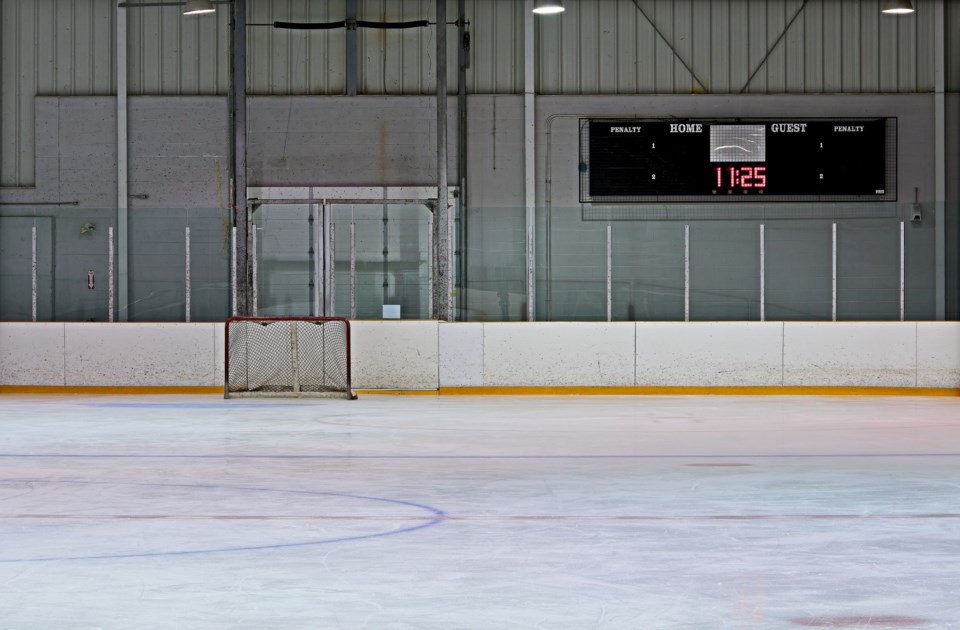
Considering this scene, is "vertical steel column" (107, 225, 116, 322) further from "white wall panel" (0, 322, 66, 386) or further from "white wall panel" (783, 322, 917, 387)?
"white wall panel" (783, 322, 917, 387)

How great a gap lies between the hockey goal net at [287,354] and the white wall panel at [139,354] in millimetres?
483

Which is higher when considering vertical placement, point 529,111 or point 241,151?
point 529,111

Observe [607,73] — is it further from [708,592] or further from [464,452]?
[708,592]

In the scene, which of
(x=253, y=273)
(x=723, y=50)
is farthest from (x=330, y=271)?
(x=723, y=50)

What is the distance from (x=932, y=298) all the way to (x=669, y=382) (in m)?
4.84

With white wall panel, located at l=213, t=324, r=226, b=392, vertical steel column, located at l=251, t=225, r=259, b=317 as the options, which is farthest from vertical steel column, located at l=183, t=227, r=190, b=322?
white wall panel, located at l=213, t=324, r=226, b=392

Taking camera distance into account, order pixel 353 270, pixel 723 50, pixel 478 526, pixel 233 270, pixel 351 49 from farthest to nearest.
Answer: pixel 723 50, pixel 351 49, pixel 233 270, pixel 353 270, pixel 478 526

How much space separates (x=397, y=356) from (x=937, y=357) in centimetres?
656

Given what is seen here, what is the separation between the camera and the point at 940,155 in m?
18.7

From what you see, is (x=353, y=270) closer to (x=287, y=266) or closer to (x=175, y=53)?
(x=287, y=266)

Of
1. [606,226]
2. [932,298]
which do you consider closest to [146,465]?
[606,226]

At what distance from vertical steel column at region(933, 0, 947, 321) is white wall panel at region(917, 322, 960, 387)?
269cm

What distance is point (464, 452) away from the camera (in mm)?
9383

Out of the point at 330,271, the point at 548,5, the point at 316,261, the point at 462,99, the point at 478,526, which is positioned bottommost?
the point at 478,526
